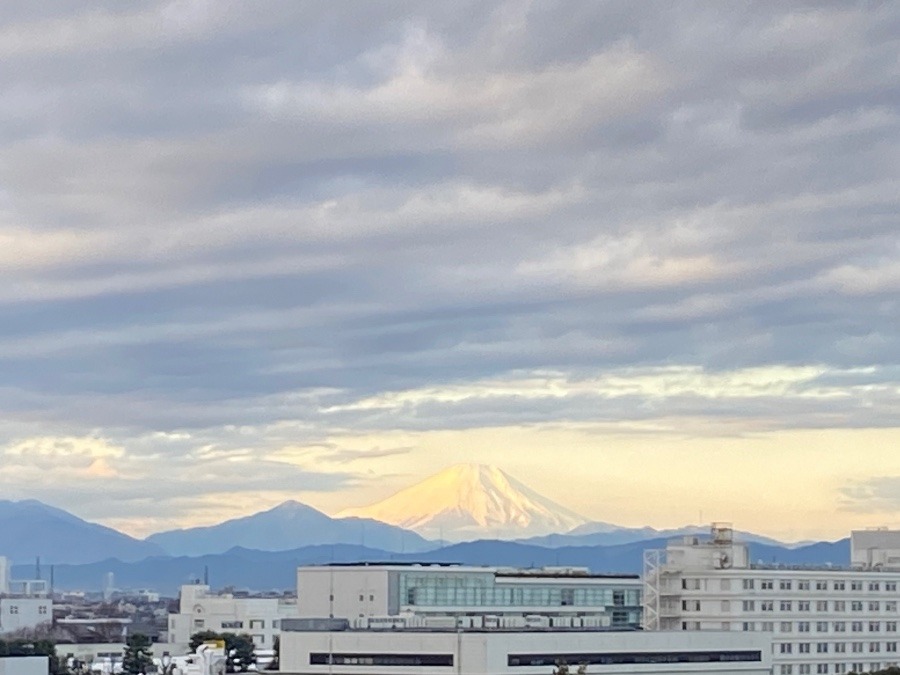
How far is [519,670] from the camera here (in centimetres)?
11150

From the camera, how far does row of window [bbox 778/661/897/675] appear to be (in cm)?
13725

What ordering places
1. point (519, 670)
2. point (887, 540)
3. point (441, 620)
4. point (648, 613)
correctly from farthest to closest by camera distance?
point (887, 540) < point (648, 613) < point (441, 620) < point (519, 670)

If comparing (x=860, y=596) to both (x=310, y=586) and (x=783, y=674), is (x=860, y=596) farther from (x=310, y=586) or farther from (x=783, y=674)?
(x=310, y=586)

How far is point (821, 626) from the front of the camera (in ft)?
467

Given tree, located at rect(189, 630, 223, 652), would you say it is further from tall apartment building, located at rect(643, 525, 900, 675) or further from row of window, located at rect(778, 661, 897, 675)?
row of window, located at rect(778, 661, 897, 675)

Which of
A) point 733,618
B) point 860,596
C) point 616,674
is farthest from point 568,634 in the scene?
point 860,596

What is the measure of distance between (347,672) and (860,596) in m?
49.7

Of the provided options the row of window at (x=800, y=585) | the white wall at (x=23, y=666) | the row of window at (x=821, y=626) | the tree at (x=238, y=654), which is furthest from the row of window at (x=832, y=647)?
the white wall at (x=23, y=666)

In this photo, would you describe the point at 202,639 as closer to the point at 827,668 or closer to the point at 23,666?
the point at 23,666

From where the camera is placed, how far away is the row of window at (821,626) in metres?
137

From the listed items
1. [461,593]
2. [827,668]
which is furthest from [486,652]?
[461,593]

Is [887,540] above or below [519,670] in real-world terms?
above

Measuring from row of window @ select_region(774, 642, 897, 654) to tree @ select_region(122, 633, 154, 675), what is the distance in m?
56.6

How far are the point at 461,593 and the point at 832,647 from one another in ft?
97.0
